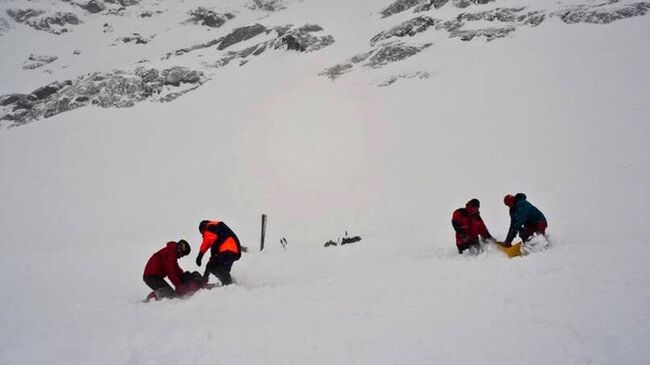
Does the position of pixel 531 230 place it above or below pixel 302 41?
below

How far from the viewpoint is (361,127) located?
3108 centimetres

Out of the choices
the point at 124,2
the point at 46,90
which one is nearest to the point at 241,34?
the point at 46,90

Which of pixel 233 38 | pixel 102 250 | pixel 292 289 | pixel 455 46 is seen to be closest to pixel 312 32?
pixel 233 38

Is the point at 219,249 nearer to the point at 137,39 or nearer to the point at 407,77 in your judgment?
the point at 407,77

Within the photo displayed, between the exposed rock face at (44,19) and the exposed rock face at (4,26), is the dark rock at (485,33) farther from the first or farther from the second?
the exposed rock face at (4,26)

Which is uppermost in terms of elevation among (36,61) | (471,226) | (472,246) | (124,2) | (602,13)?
(124,2)

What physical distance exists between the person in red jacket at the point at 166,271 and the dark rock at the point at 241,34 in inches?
2128

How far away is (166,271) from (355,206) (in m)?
13.0

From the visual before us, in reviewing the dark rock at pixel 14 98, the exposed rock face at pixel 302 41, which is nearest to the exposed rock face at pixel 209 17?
the exposed rock face at pixel 302 41

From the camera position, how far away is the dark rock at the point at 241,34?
5878cm

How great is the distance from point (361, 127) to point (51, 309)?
81.7ft

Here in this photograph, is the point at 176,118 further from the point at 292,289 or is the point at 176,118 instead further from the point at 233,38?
the point at 292,289

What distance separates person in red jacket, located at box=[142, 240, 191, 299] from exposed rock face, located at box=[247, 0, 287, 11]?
73.1 m

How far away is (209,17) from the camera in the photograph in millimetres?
73500
